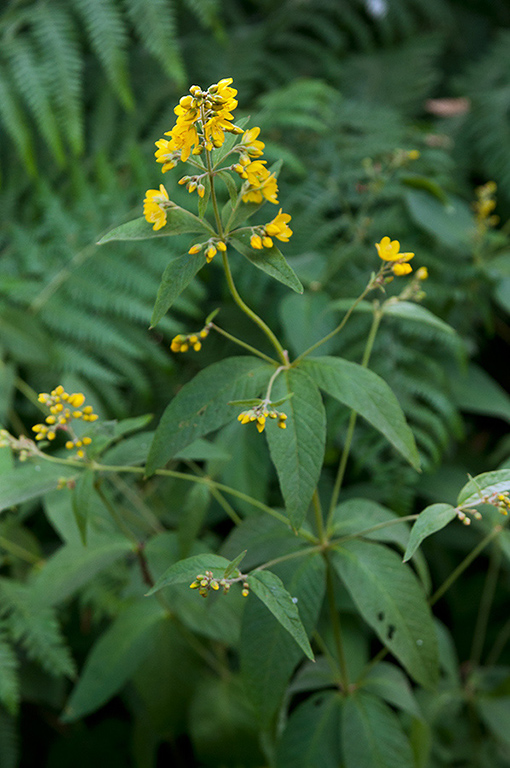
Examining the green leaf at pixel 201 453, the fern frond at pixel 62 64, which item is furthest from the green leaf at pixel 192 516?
the fern frond at pixel 62 64

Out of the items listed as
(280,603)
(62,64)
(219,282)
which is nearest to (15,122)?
(62,64)

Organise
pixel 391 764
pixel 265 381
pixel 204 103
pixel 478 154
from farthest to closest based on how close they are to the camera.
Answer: pixel 478 154 < pixel 391 764 < pixel 265 381 < pixel 204 103

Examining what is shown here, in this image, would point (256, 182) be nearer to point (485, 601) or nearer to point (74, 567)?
point (74, 567)

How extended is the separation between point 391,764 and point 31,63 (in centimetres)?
202

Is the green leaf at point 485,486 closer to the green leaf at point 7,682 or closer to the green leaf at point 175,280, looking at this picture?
the green leaf at point 175,280

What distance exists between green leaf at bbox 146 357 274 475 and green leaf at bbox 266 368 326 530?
1.7 inches

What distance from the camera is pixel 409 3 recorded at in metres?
2.24

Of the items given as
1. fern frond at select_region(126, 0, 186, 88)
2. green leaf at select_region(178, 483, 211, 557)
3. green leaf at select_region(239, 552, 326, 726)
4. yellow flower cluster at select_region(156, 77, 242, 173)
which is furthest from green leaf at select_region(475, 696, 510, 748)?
fern frond at select_region(126, 0, 186, 88)

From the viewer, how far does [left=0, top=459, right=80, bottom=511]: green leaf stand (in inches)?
33.4

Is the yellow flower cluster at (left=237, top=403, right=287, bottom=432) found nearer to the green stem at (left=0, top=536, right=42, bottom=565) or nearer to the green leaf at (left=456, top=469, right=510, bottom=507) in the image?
the green leaf at (left=456, top=469, right=510, bottom=507)

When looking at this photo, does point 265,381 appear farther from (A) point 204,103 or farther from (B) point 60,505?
(B) point 60,505

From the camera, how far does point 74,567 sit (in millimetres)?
1075

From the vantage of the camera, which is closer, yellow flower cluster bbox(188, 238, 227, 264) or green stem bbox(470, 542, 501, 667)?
yellow flower cluster bbox(188, 238, 227, 264)

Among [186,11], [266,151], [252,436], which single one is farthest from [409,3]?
[252,436]
